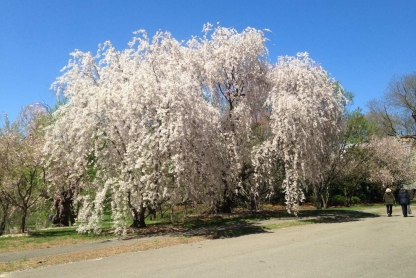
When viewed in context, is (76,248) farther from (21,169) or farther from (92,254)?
(21,169)

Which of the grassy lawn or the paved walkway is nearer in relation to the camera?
the grassy lawn

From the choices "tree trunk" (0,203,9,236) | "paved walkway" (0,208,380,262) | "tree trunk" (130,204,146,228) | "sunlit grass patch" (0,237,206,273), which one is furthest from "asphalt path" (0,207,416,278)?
"tree trunk" (0,203,9,236)

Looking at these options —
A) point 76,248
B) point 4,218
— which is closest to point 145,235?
point 76,248

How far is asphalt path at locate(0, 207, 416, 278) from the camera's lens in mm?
7160

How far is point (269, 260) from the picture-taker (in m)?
8.23

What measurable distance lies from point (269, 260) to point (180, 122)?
6.20 meters

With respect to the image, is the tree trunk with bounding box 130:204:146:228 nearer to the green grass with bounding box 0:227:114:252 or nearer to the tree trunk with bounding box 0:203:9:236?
the green grass with bounding box 0:227:114:252

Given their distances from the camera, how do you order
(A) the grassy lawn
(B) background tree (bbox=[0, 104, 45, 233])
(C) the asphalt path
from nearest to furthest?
(C) the asphalt path → (A) the grassy lawn → (B) background tree (bbox=[0, 104, 45, 233])

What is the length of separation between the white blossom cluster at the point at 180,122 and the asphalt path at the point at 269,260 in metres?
3.36

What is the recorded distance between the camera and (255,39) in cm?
1861

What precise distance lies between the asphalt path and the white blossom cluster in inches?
132

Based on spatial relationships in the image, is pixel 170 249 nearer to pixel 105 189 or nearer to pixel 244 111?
pixel 105 189

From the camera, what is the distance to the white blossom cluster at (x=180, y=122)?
12992mm

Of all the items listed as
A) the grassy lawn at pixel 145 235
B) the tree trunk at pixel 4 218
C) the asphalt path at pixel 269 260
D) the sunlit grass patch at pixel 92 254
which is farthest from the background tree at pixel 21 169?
the asphalt path at pixel 269 260
